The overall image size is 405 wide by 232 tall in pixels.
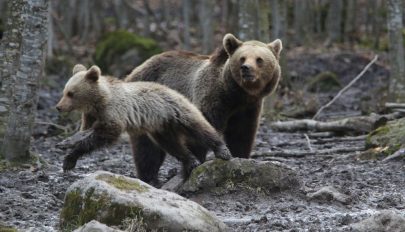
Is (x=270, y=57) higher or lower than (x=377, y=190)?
higher

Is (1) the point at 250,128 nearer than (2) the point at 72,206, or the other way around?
(2) the point at 72,206

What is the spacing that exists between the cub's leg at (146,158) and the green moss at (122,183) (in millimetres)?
2790

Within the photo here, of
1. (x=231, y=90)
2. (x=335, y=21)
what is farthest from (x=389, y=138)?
(x=335, y=21)

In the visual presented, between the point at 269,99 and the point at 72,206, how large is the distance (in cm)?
1025

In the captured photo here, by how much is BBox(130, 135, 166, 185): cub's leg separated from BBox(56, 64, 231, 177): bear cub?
51 cm

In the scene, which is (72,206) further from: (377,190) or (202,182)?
(377,190)

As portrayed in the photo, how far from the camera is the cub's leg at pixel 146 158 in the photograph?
9.93 meters

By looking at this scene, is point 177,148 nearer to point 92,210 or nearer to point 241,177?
point 241,177

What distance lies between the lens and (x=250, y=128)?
998 cm

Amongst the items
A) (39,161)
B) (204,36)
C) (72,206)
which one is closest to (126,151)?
(39,161)

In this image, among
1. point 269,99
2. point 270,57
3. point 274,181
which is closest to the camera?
point 274,181

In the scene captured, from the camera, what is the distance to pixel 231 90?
9727 mm

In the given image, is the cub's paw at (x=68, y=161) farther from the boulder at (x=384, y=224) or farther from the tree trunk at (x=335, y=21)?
the tree trunk at (x=335, y=21)

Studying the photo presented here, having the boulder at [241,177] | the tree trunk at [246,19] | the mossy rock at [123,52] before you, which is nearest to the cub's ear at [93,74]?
the boulder at [241,177]
